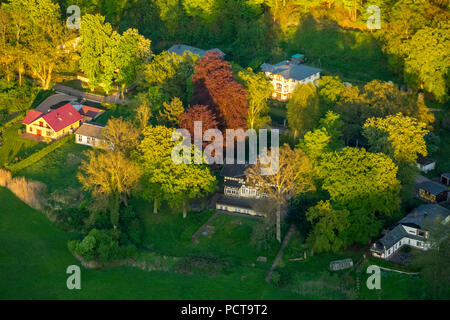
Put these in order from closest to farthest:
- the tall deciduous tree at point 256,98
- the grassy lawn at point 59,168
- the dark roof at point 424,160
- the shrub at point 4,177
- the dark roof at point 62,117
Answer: the shrub at point 4,177 < the grassy lawn at point 59,168 < the dark roof at point 424,160 < the tall deciduous tree at point 256,98 < the dark roof at point 62,117

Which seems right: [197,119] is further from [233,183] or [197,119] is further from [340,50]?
[340,50]

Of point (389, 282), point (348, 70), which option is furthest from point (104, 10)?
point (389, 282)

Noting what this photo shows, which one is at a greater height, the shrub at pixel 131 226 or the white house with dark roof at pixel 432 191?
the white house with dark roof at pixel 432 191

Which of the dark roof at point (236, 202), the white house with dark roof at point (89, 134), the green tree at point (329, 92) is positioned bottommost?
the dark roof at point (236, 202)

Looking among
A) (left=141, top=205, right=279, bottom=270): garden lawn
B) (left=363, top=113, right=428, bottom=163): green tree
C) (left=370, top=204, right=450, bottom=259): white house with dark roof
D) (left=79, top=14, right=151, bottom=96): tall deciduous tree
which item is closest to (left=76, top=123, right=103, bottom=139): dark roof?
(left=79, top=14, right=151, bottom=96): tall deciduous tree

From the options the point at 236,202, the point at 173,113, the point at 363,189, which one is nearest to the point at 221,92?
the point at 173,113

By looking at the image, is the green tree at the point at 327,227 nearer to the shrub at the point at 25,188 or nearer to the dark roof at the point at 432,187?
the dark roof at the point at 432,187

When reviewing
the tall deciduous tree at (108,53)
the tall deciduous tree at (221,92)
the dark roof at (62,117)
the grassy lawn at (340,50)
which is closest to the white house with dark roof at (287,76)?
the grassy lawn at (340,50)
